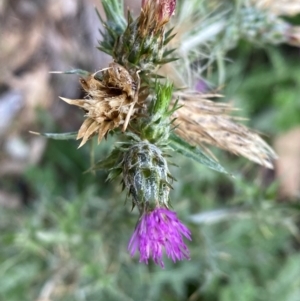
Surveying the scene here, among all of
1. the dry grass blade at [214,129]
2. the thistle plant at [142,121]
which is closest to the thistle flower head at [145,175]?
the thistle plant at [142,121]

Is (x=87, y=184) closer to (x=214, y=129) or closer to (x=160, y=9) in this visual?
(x=214, y=129)

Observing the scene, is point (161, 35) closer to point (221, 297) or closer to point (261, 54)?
point (221, 297)

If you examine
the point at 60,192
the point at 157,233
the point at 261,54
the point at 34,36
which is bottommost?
the point at 60,192

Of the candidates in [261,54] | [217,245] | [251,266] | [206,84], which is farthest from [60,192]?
[261,54]

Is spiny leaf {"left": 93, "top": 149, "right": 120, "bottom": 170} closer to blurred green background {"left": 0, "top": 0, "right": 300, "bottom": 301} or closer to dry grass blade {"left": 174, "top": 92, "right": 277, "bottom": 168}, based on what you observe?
dry grass blade {"left": 174, "top": 92, "right": 277, "bottom": 168}

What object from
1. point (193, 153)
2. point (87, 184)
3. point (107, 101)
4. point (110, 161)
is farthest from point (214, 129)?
point (87, 184)

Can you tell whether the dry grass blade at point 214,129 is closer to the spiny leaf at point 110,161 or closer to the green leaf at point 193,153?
the green leaf at point 193,153
